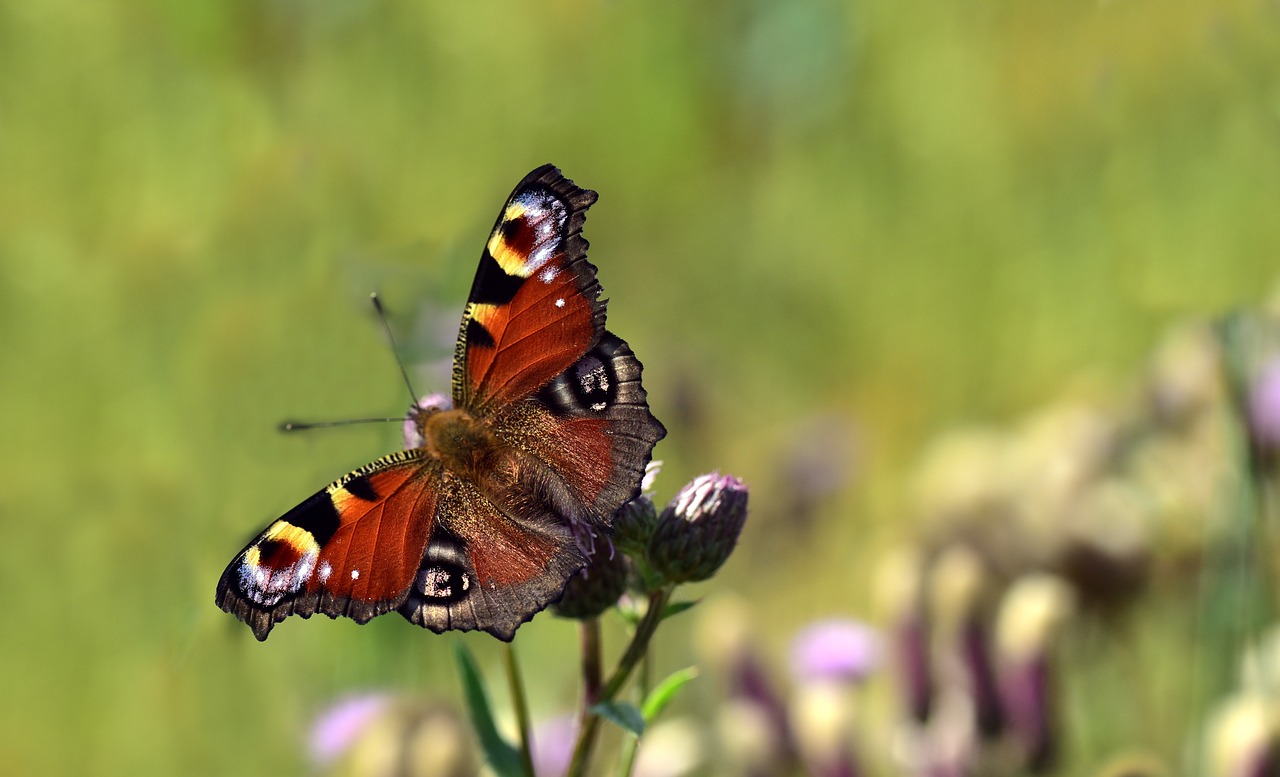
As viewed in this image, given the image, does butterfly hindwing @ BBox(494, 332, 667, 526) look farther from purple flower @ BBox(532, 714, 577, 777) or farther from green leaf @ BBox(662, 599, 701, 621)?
purple flower @ BBox(532, 714, 577, 777)

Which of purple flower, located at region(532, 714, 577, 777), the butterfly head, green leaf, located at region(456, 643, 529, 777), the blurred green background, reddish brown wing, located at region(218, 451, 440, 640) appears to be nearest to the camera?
reddish brown wing, located at region(218, 451, 440, 640)

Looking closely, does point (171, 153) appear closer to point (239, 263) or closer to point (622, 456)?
point (239, 263)

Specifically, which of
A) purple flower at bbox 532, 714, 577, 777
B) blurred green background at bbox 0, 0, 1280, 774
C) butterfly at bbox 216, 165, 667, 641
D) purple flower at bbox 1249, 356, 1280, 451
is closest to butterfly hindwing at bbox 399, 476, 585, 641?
butterfly at bbox 216, 165, 667, 641

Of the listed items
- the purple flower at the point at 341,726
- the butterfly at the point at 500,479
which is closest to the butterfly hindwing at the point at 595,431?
the butterfly at the point at 500,479

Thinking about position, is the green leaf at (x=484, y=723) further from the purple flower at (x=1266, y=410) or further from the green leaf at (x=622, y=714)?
the purple flower at (x=1266, y=410)

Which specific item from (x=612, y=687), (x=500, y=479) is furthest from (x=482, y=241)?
(x=612, y=687)
